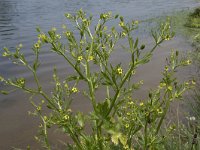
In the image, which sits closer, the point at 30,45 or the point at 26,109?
the point at 26,109

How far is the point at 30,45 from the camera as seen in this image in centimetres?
1309

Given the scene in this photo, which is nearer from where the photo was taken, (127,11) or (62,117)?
(62,117)

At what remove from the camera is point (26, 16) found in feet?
67.3

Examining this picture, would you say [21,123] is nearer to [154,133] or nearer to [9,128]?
[9,128]

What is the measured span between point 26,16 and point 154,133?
62.5 feet

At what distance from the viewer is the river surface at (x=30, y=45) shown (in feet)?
20.4

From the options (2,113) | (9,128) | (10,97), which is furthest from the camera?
(10,97)

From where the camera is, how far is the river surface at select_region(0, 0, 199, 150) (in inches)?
244

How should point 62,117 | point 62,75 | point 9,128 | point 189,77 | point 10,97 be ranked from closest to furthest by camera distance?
1. point 62,117
2. point 9,128
3. point 10,97
4. point 189,77
5. point 62,75

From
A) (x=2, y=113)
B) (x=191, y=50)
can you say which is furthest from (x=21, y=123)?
(x=191, y=50)

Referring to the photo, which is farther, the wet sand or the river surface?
the river surface

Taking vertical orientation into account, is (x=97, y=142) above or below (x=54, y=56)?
above

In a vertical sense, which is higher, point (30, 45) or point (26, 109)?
point (26, 109)

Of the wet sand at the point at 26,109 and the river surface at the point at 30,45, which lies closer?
the wet sand at the point at 26,109
